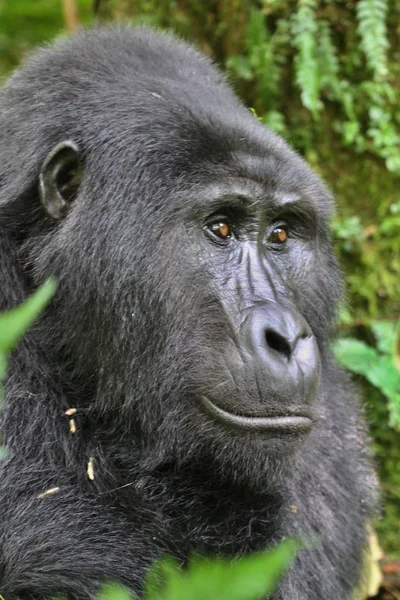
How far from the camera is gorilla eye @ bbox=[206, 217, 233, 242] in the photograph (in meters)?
3.08

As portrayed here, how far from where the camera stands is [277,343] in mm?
2807

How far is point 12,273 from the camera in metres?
3.10

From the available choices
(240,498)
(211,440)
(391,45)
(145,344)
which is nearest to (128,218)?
(145,344)

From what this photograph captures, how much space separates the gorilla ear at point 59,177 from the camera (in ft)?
10.1

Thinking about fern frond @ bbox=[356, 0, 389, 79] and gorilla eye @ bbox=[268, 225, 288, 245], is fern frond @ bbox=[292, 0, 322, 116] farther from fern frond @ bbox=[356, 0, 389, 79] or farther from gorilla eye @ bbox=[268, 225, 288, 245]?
gorilla eye @ bbox=[268, 225, 288, 245]

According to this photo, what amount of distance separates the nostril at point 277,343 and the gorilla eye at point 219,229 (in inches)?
18.3

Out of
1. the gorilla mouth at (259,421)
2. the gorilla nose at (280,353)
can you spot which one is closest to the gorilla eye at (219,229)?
the gorilla nose at (280,353)

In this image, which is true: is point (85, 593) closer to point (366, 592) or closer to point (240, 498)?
point (240, 498)

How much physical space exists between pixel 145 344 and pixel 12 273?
1.91ft

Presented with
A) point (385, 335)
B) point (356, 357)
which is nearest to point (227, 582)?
point (356, 357)

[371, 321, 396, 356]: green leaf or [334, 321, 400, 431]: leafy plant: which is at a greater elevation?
[371, 321, 396, 356]: green leaf

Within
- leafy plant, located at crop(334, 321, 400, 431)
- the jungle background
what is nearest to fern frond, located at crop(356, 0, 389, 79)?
the jungle background

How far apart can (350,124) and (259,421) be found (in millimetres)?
2590

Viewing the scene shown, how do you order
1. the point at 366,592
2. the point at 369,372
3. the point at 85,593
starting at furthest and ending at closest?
the point at 369,372
the point at 366,592
the point at 85,593
